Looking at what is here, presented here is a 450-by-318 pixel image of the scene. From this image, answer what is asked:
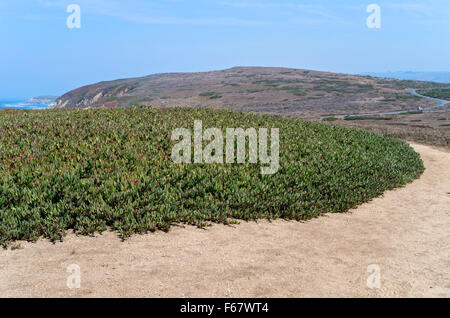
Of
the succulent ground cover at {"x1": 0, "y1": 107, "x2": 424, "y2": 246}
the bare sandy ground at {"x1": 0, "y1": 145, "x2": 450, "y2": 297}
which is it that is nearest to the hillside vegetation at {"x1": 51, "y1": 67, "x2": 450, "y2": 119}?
the succulent ground cover at {"x1": 0, "y1": 107, "x2": 424, "y2": 246}

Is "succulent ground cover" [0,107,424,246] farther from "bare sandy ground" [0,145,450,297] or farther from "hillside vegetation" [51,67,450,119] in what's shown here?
"hillside vegetation" [51,67,450,119]

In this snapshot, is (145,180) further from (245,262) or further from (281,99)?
(281,99)

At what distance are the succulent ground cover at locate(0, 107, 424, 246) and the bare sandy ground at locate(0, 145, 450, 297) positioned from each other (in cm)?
61

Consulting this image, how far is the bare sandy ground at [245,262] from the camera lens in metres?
6.32

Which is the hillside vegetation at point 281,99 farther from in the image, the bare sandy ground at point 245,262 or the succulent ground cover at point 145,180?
the bare sandy ground at point 245,262

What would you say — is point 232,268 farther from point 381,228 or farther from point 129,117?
point 129,117

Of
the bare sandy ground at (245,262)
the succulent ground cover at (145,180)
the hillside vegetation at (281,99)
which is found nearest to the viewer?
the bare sandy ground at (245,262)

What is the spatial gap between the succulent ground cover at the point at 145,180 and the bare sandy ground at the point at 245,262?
612 mm

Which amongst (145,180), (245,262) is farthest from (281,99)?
(245,262)

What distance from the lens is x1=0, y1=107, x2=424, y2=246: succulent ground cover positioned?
8773 millimetres

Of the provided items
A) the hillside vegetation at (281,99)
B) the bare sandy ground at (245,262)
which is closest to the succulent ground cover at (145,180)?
the bare sandy ground at (245,262)

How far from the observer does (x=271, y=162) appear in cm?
1368

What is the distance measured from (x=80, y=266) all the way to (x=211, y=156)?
7532 millimetres

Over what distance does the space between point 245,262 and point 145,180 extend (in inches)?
176
